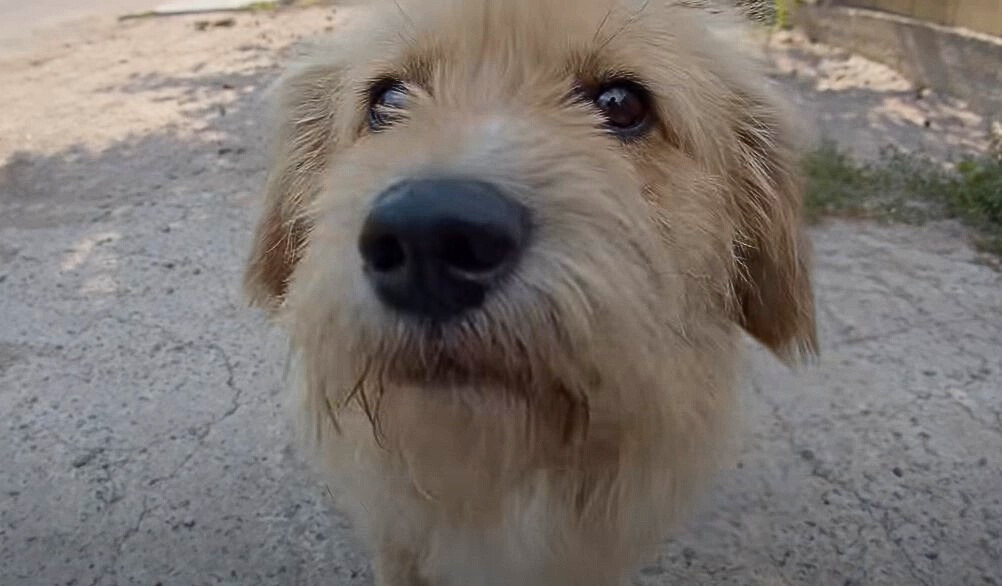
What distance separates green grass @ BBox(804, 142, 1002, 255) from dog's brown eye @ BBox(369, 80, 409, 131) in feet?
9.66

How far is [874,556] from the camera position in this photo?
288 cm

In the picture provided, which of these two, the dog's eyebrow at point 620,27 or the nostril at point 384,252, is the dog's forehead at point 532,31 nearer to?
the dog's eyebrow at point 620,27

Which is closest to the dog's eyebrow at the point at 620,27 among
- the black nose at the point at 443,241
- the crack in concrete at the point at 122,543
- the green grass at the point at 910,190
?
the black nose at the point at 443,241

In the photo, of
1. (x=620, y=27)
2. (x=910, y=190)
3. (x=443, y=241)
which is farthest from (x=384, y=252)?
(x=910, y=190)

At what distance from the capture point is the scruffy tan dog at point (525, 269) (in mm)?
1485

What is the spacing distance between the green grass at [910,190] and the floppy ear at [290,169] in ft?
9.13

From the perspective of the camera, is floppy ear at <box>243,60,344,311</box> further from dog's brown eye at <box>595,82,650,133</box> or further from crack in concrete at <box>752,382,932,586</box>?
crack in concrete at <box>752,382,932,586</box>

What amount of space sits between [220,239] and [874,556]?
331 cm

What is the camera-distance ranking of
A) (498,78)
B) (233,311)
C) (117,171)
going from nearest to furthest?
(498,78), (233,311), (117,171)

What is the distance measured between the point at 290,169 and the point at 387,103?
529 mm

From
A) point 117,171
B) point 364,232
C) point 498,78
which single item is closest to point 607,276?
point 364,232

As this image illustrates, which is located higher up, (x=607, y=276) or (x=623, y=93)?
(x=623, y=93)

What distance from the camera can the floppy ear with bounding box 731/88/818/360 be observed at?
2283 millimetres

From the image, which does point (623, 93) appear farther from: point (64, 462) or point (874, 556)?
point (64, 462)
